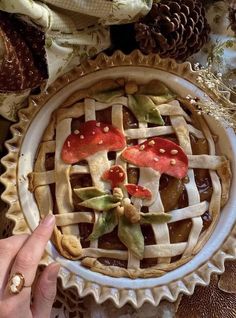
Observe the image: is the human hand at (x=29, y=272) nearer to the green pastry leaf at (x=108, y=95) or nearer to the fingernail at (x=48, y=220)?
the fingernail at (x=48, y=220)

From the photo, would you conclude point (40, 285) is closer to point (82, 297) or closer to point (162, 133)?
point (82, 297)

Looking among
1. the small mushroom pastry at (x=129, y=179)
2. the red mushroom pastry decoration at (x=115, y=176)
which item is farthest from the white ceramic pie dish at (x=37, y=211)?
the red mushroom pastry decoration at (x=115, y=176)

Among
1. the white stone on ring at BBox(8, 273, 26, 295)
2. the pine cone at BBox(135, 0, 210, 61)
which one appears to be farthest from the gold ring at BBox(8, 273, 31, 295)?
the pine cone at BBox(135, 0, 210, 61)

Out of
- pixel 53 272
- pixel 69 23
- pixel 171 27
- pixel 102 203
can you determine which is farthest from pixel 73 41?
pixel 53 272

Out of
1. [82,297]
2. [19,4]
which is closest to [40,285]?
[82,297]

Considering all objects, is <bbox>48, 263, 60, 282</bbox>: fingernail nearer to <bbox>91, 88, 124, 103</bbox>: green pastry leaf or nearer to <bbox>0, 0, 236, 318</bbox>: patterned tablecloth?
<bbox>0, 0, 236, 318</bbox>: patterned tablecloth

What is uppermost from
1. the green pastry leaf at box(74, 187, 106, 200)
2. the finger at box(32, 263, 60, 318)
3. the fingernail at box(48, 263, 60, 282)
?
the green pastry leaf at box(74, 187, 106, 200)
